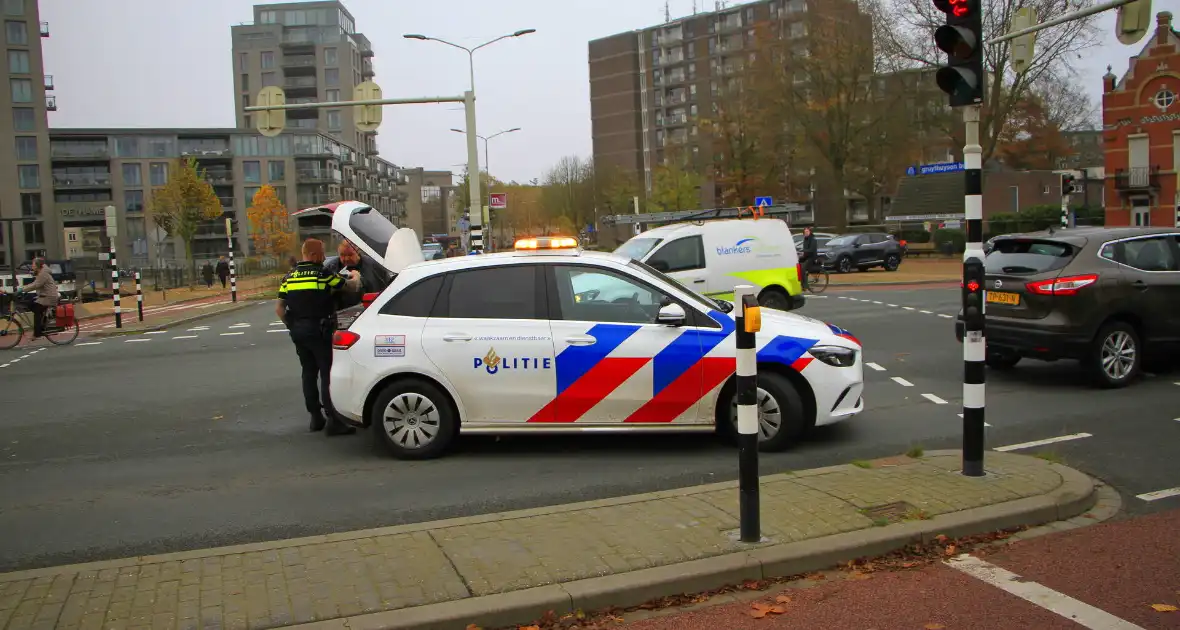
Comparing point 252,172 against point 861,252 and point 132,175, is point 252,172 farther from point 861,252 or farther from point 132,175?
point 861,252

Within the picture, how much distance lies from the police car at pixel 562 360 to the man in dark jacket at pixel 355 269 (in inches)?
42.7

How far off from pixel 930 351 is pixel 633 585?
931cm

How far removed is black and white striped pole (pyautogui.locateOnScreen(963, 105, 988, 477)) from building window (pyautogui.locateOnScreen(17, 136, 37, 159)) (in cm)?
8822

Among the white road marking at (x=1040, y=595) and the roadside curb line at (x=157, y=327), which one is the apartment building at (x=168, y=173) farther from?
the white road marking at (x=1040, y=595)

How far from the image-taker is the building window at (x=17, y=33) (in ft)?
236

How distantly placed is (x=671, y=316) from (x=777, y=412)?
1.10 m

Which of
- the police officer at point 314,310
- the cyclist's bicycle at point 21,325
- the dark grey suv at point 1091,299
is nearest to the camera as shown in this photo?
the police officer at point 314,310

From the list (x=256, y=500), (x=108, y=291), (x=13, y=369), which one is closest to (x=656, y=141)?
(x=108, y=291)

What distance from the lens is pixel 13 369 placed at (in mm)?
14469

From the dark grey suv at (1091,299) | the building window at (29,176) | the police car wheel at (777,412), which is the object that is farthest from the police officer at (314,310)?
the building window at (29,176)

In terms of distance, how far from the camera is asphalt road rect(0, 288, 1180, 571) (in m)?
5.86

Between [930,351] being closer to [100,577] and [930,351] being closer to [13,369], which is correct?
[100,577]

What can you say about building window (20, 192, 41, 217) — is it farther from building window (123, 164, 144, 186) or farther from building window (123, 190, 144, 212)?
building window (123, 164, 144, 186)

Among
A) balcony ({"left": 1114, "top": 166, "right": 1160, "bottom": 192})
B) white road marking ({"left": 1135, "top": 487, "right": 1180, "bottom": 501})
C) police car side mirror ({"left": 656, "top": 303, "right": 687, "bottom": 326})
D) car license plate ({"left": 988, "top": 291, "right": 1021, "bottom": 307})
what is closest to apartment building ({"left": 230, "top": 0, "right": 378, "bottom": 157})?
balcony ({"left": 1114, "top": 166, "right": 1160, "bottom": 192})
